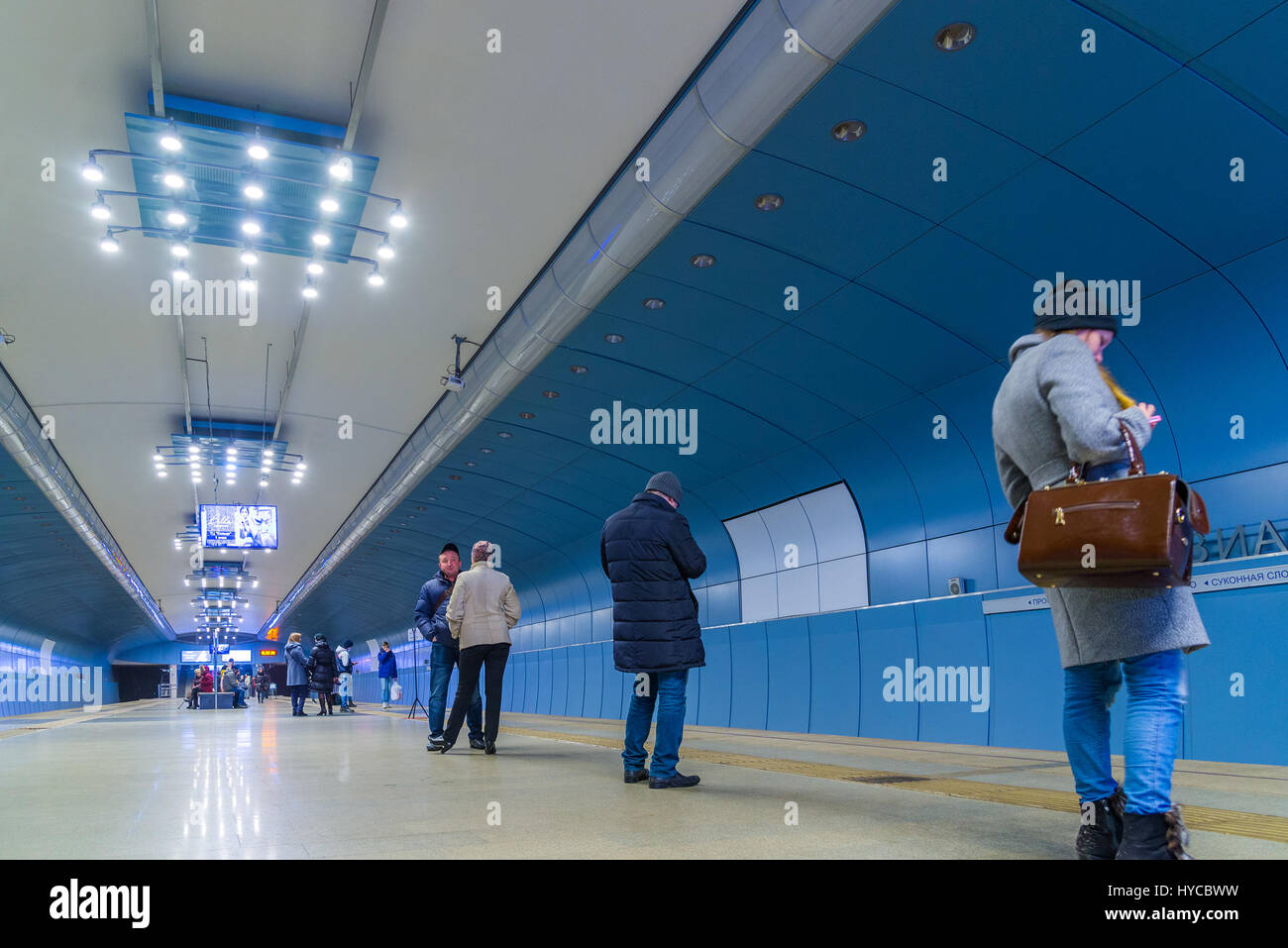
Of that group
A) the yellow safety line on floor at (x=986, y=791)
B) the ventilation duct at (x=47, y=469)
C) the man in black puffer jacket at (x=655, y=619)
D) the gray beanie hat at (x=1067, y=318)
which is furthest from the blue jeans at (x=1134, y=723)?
the ventilation duct at (x=47, y=469)

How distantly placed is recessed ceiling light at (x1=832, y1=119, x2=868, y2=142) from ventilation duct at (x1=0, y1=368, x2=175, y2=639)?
13543 mm

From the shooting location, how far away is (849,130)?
23.1ft

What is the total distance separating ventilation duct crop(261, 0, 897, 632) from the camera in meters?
5.80

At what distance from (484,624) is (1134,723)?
6085mm

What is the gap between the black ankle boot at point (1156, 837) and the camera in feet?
8.93

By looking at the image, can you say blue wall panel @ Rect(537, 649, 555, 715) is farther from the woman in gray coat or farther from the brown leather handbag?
the brown leather handbag

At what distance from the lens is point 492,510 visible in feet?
72.1

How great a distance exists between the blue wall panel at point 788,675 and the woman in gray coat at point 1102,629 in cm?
1083

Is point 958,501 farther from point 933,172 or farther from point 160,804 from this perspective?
point 160,804

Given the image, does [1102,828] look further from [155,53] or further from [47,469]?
[47,469]

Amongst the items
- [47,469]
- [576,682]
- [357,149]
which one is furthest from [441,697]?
[576,682]

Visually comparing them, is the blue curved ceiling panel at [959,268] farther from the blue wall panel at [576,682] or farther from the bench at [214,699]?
the bench at [214,699]
